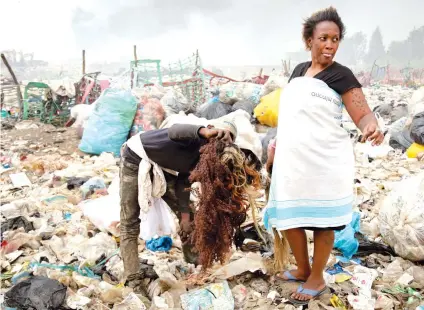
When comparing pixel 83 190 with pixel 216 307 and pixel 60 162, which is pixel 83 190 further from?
pixel 216 307

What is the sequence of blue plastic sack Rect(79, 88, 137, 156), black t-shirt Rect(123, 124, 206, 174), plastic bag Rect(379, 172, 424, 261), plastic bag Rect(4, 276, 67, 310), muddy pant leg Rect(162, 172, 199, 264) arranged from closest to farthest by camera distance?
1. black t-shirt Rect(123, 124, 206, 174)
2. plastic bag Rect(4, 276, 67, 310)
3. muddy pant leg Rect(162, 172, 199, 264)
4. plastic bag Rect(379, 172, 424, 261)
5. blue plastic sack Rect(79, 88, 137, 156)

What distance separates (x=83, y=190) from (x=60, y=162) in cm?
171

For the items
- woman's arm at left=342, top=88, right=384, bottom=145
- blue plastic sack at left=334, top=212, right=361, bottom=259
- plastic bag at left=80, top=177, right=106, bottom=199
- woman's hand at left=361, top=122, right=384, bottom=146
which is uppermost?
woman's arm at left=342, top=88, right=384, bottom=145

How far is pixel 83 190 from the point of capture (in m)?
4.18

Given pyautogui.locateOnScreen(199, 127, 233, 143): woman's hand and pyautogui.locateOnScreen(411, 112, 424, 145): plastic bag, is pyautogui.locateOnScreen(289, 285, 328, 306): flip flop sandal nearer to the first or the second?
pyautogui.locateOnScreen(199, 127, 233, 143): woman's hand

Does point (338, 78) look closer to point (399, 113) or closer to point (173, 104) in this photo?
point (173, 104)

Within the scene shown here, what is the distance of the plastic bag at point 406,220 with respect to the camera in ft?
8.21

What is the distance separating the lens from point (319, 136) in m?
1.76

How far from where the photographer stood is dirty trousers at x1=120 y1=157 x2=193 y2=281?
85.0 inches

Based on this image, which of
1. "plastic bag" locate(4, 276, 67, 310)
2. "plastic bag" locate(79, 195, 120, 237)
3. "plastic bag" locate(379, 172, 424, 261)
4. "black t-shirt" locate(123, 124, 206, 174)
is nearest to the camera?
"black t-shirt" locate(123, 124, 206, 174)

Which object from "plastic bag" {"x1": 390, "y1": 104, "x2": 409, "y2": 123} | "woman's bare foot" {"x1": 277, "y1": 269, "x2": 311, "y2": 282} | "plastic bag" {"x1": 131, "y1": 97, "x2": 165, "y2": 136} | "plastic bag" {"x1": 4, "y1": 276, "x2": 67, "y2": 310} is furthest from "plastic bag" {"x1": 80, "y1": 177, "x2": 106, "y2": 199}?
"plastic bag" {"x1": 390, "y1": 104, "x2": 409, "y2": 123}

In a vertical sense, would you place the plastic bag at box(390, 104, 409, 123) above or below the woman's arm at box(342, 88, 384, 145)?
below


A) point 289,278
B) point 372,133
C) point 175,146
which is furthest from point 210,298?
point 372,133

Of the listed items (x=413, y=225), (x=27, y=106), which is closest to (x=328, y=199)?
(x=413, y=225)
